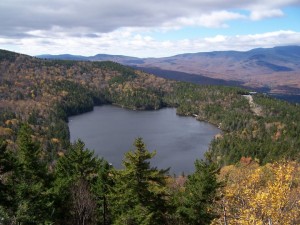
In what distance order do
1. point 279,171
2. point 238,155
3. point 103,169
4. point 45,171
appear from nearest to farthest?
point 279,171 < point 45,171 < point 103,169 < point 238,155

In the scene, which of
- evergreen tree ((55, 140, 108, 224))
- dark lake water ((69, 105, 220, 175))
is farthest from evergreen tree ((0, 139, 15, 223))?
dark lake water ((69, 105, 220, 175))

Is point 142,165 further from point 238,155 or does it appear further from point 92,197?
point 238,155

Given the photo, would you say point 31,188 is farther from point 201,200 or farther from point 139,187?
point 201,200

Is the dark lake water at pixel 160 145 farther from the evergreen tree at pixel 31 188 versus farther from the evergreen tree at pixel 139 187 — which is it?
the evergreen tree at pixel 139 187

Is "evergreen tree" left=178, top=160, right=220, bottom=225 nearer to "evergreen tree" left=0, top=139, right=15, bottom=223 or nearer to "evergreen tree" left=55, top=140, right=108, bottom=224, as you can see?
"evergreen tree" left=55, top=140, right=108, bottom=224

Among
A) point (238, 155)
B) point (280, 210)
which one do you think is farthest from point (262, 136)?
point (280, 210)

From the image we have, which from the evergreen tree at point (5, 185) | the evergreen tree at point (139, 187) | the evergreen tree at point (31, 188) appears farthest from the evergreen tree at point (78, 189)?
the evergreen tree at point (139, 187)

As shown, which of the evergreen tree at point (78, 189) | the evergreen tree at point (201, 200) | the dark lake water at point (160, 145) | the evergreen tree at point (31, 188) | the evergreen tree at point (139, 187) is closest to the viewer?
the evergreen tree at point (31, 188)

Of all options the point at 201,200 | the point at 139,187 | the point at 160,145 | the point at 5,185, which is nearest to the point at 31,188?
the point at 5,185
